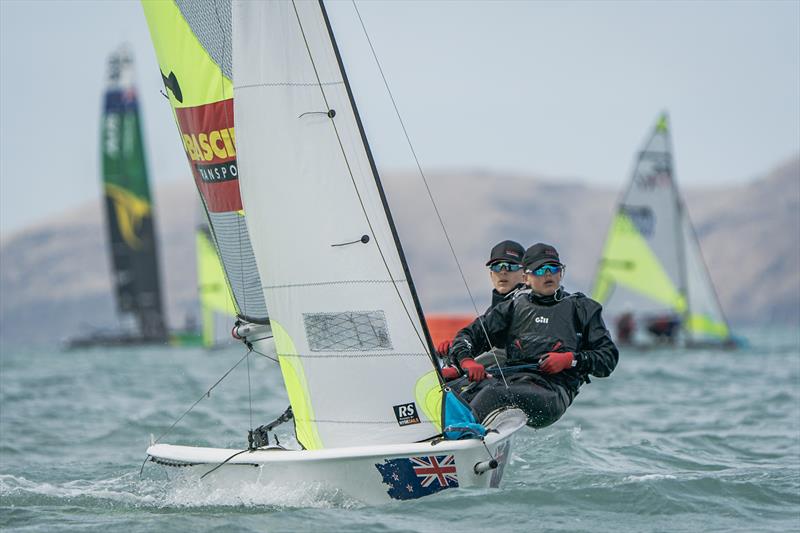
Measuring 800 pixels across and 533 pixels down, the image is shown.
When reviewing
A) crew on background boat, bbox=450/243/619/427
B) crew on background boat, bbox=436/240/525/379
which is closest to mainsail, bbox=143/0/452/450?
crew on background boat, bbox=450/243/619/427

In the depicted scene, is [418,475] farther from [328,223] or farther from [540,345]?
[328,223]

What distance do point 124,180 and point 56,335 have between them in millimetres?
123614

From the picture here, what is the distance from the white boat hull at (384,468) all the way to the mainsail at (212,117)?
119 cm

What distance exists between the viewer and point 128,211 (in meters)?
47.3

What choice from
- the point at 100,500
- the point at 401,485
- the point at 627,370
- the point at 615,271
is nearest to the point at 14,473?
the point at 100,500

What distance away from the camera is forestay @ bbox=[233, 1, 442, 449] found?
645 centimetres

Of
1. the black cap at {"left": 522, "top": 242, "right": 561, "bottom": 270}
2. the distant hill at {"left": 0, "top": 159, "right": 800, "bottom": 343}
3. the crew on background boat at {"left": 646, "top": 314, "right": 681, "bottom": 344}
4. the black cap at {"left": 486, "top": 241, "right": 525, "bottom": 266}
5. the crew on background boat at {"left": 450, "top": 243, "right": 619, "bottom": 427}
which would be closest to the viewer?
the crew on background boat at {"left": 450, "top": 243, "right": 619, "bottom": 427}

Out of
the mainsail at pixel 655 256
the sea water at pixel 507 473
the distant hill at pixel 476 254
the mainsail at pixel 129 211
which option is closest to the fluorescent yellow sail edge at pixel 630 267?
the mainsail at pixel 655 256

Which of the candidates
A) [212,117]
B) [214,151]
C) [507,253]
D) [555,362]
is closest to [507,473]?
[555,362]

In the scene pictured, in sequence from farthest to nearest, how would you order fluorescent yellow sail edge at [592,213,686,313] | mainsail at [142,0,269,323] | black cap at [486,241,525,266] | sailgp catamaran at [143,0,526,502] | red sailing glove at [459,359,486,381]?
fluorescent yellow sail edge at [592,213,686,313] < black cap at [486,241,525,266] < mainsail at [142,0,269,323] < red sailing glove at [459,359,486,381] < sailgp catamaran at [143,0,526,502]

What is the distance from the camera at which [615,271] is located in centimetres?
3094

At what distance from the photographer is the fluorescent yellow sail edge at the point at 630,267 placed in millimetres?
30797

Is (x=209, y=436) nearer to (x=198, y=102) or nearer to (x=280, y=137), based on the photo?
(x=198, y=102)

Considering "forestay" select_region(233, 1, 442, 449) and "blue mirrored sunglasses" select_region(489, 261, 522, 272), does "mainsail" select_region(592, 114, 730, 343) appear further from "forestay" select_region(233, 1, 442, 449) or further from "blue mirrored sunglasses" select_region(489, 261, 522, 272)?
"forestay" select_region(233, 1, 442, 449)
